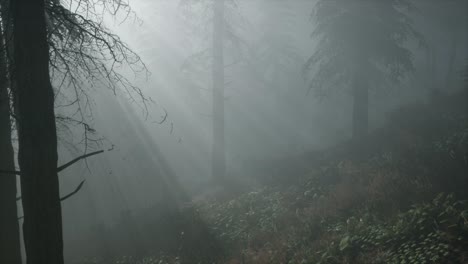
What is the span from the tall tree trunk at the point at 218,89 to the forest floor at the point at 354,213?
2.88 metres

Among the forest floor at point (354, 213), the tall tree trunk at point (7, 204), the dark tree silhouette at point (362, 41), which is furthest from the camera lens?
the dark tree silhouette at point (362, 41)

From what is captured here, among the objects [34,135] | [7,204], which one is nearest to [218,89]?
[7,204]

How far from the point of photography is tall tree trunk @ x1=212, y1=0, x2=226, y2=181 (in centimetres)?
1661

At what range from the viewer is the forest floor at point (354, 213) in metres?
Result: 6.50

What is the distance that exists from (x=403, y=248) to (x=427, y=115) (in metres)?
13.5

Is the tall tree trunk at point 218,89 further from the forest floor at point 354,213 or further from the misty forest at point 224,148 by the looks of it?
the forest floor at point 354,213

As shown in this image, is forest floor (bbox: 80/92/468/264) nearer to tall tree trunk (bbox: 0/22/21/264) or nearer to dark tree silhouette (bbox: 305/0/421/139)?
dark tree silhouette (bbox: 305/0/421/139)

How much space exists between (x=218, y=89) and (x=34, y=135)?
12722mm

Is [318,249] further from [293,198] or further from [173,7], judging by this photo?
[173,7]

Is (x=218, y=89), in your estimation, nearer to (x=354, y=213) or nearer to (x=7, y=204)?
(x=354, y=213)

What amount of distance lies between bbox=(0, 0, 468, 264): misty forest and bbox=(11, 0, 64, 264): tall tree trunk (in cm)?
2

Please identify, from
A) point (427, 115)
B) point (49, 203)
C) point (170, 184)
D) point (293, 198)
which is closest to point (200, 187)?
point (170, 184)

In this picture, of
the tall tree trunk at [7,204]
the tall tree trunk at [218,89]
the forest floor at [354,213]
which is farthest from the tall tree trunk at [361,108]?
the tall tree trunk at [7,204]

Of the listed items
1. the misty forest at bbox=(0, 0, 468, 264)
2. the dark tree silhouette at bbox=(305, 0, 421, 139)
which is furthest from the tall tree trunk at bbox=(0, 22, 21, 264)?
the dark tree silhouette at bbox=(305, 0, 421, 139)
